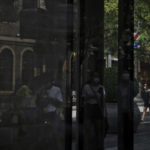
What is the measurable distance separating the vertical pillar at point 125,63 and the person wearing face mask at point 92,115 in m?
0.28

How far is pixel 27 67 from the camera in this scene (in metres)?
4.12

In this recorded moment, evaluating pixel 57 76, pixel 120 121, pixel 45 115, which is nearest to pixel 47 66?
pixel 57 76

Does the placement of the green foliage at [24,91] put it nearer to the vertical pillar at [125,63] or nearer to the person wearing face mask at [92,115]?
the person wearing face mask at [92,115]

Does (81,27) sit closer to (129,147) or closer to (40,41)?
(40,41)

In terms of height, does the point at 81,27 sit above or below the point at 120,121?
above

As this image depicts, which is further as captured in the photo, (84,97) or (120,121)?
(84,97)

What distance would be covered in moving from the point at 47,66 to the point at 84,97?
51 cm

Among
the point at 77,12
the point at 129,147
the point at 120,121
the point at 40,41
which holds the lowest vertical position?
the point at 129,147

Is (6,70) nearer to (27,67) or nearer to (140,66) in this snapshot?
(27,67)

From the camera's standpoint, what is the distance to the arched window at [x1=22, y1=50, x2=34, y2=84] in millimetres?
4098

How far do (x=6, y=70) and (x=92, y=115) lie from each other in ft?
3.17

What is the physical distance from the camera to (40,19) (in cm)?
425

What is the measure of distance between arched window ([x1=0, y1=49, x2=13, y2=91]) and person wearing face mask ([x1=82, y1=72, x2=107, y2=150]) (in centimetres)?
75

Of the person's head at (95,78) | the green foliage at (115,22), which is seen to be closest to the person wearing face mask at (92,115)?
the person's head at (95,78)
